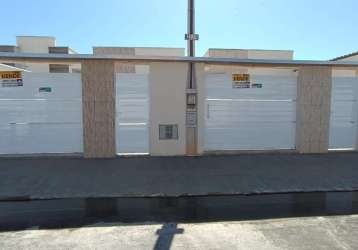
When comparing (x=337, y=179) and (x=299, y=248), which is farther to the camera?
(x=337, y=179)

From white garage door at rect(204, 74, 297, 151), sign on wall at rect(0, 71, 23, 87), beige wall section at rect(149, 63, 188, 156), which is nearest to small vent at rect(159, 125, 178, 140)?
beige wall section at rect(149, 63, 188, 156)

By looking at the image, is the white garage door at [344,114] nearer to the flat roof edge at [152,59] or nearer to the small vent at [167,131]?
the flat roof edge at [152,59]

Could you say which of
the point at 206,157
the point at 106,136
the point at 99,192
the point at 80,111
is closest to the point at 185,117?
the point at 206,157

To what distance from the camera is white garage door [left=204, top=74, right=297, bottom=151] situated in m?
8.27

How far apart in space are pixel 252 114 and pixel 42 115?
5.94m

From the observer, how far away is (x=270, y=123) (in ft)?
28.0

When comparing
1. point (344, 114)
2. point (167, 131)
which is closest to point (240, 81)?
point (167, 131)

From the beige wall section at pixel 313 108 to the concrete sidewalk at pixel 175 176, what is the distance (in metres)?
0.54

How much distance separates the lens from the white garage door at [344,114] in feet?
28.3

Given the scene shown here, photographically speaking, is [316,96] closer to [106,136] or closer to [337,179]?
[337,179]

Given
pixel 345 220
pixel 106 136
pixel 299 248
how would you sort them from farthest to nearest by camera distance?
pixel 106 136 < pixel 345 220 < pixel 299 248

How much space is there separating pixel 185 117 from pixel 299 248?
16.7 ft

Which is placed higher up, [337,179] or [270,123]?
[270,123]

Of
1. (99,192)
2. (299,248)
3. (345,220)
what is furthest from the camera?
(99,192)
